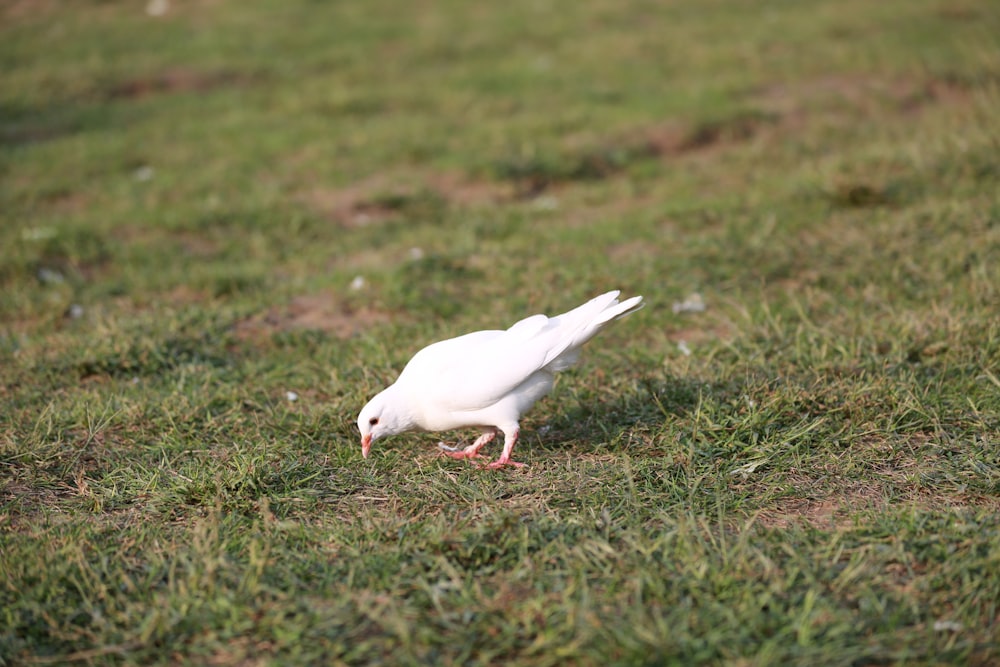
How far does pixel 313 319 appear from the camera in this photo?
514cm

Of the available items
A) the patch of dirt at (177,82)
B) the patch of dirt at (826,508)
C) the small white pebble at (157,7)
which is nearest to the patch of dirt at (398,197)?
the patch of dirt at (177,82)

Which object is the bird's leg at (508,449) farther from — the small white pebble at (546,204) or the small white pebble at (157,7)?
the small white pebble at (157,7)

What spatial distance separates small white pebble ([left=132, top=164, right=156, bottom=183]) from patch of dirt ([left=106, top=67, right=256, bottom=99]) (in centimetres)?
234

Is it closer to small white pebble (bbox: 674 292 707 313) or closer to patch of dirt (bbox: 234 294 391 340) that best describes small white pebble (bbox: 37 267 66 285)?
patch of dirt (bbox: 234 294 391 340)

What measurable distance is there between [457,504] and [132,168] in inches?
230

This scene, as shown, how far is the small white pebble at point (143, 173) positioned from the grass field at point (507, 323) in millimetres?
36

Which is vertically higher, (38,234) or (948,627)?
(38,234)

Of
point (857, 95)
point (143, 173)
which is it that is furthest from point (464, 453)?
point (857, 95)

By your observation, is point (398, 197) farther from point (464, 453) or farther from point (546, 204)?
point (464, 453)

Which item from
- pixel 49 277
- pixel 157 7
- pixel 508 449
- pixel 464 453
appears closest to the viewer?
pixel 508 449

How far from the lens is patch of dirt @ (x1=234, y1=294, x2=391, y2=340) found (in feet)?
16.4

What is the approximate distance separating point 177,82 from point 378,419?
25.6 ft

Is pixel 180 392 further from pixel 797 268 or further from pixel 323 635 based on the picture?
pixel 797 268

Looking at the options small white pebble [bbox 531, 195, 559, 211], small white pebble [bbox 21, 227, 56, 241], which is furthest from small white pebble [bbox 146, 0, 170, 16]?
small white pebble [bbox 531, 195, 559, 211]
